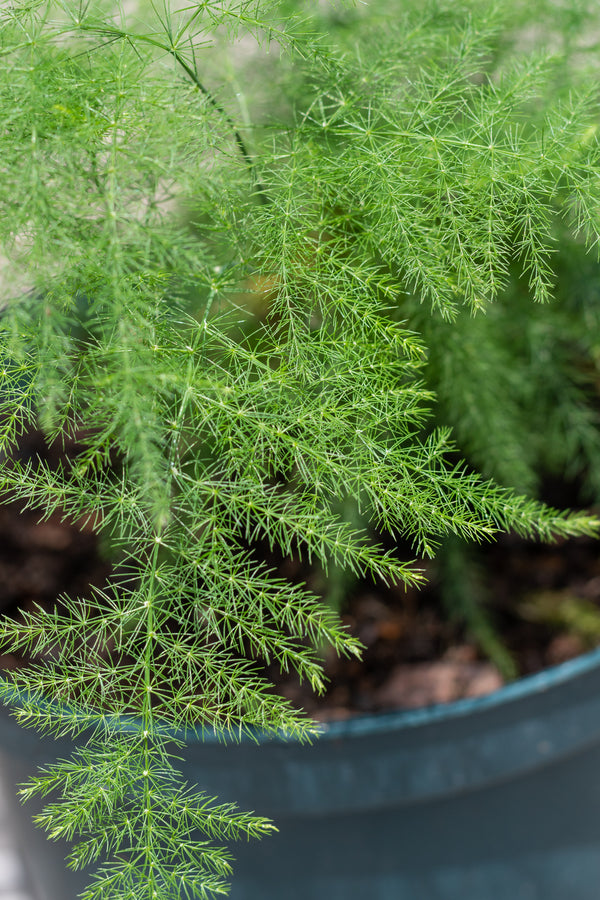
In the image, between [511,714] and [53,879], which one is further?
[53,879]

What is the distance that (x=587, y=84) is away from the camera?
67 centimetres

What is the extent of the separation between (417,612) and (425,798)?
27 cm

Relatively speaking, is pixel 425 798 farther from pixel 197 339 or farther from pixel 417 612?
pixel 197 339

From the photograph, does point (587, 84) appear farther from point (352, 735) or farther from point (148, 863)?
point (148, 863)

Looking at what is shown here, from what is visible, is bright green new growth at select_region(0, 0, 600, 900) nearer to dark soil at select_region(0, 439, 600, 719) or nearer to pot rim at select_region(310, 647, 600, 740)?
pot rim at select_region(310, 647, 600, 740)

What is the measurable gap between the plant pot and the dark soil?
0.13m

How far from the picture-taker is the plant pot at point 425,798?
2.18 feet

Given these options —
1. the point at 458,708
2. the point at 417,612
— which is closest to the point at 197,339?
the point at 458,708

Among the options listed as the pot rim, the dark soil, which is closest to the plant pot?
the pot rim

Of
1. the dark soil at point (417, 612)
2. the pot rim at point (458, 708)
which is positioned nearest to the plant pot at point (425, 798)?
the pot rim at point (458, 708)

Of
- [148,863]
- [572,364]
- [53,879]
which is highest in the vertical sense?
[148,863]

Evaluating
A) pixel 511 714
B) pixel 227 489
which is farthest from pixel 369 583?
pixel 227 489

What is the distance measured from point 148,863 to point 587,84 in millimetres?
670

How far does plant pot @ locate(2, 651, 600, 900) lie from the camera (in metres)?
0.67
